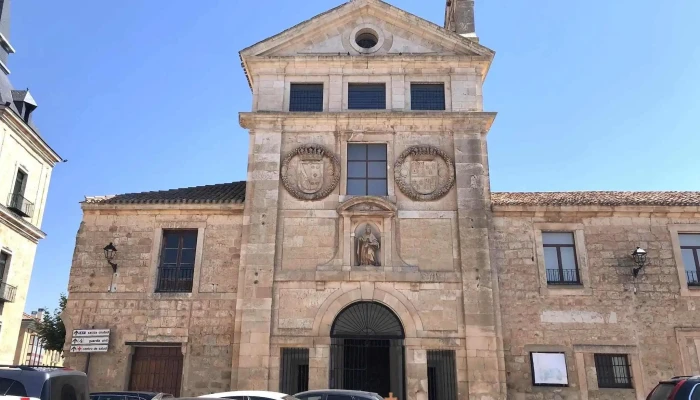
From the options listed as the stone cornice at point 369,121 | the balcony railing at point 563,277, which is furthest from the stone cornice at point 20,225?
the balcony railing at point 563,277

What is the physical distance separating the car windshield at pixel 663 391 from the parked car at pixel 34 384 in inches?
381

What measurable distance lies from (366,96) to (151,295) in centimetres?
965

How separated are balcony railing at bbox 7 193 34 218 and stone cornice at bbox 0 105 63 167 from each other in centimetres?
265

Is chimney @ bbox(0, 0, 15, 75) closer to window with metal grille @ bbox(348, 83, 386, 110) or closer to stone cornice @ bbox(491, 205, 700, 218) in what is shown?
window with metal grille @ bbox(348, 83, 386, 110)

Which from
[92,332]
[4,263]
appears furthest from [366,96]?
[4,263]

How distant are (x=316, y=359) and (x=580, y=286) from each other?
836cm

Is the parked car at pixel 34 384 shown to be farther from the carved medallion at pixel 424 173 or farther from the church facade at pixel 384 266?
the carved medallion at pixel 424 173

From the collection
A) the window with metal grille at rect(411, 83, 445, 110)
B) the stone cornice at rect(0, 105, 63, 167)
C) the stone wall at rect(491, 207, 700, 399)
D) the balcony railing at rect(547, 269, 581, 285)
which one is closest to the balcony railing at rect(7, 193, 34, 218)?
the stone cornice at rect(0, 105, 63, 167)

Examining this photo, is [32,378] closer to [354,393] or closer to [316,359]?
[354,393]

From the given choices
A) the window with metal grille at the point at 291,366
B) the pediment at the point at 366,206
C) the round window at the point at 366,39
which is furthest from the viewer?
the round window at the point at 366,39

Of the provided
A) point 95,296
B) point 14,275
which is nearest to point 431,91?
point 95,296

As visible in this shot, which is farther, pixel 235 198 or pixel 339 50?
pixel 339 50

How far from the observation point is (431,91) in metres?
19.9

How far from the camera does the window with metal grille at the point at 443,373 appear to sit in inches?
656
